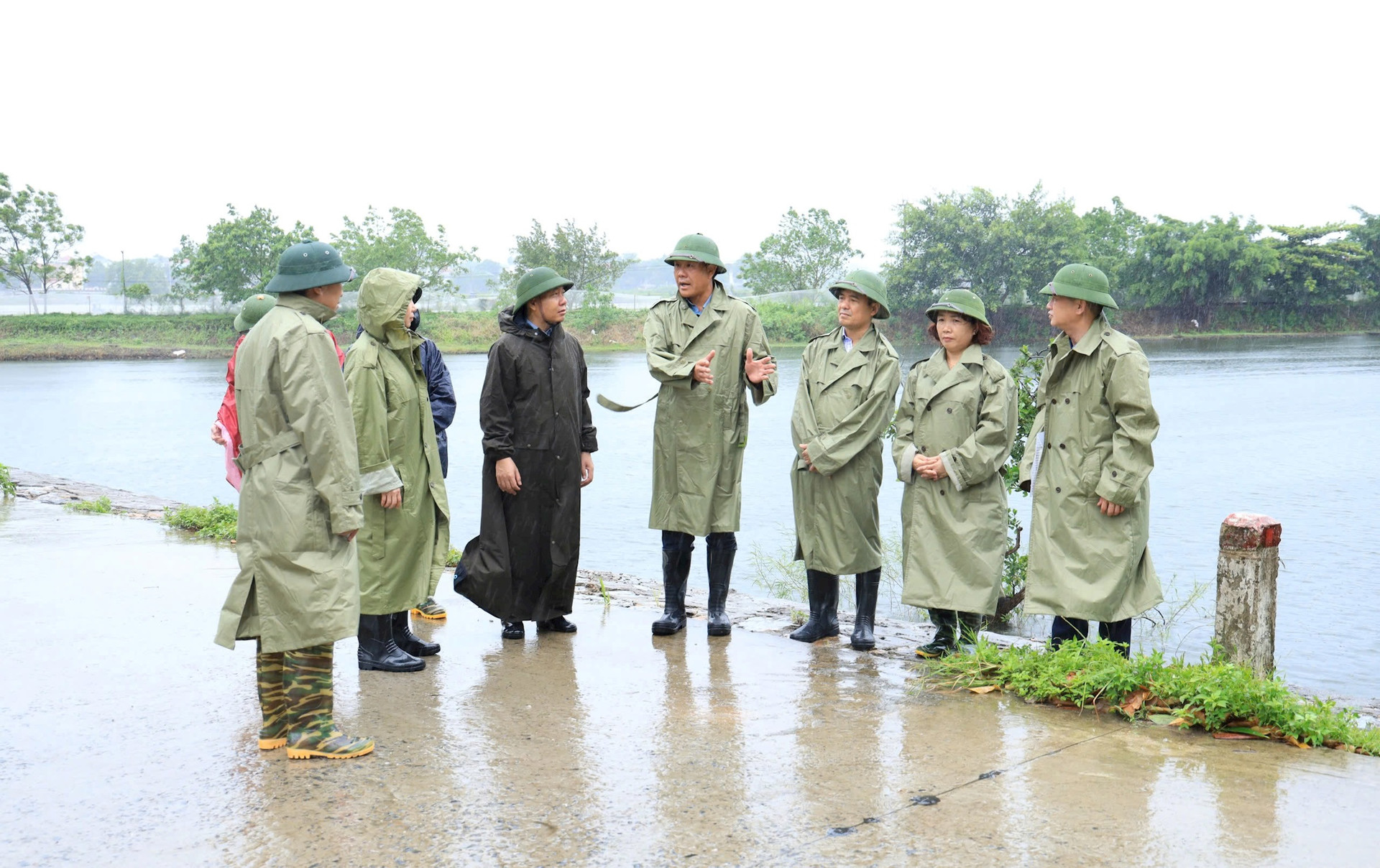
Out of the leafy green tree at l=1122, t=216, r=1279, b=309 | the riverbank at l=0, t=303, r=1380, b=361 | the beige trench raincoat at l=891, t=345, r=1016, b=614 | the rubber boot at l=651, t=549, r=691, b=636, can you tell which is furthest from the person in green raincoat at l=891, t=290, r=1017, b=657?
the leafy green tree at l=1122, t=216, r=1279, b=309

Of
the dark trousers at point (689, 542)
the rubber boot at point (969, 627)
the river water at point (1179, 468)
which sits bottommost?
the river water at point (1179, 468)

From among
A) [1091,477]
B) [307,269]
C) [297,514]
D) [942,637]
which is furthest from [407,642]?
[1091,477]

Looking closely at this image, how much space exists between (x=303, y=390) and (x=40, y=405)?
3256 cm

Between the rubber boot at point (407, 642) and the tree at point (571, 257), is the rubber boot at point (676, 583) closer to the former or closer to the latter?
the rubber boot at point (407, 642)

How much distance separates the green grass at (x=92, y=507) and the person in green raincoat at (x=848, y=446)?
7.18 m

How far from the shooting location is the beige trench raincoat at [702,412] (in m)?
5.80

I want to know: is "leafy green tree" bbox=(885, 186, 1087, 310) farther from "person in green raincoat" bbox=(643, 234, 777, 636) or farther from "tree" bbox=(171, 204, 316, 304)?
"person in green raincoat" bbox=(643, 234, 777, 636)

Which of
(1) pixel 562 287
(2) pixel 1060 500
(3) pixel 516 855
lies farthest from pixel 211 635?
(2) pixel 1060 500

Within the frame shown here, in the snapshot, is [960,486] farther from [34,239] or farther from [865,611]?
[34,239]

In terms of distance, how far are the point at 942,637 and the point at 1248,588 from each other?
1370 millimetres

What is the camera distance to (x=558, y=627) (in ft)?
19.4

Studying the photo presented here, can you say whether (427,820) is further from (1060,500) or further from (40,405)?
(40,405)

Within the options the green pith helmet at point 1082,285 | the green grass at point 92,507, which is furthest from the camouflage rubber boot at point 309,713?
the green grass at point 92,507

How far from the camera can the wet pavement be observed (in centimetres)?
322
